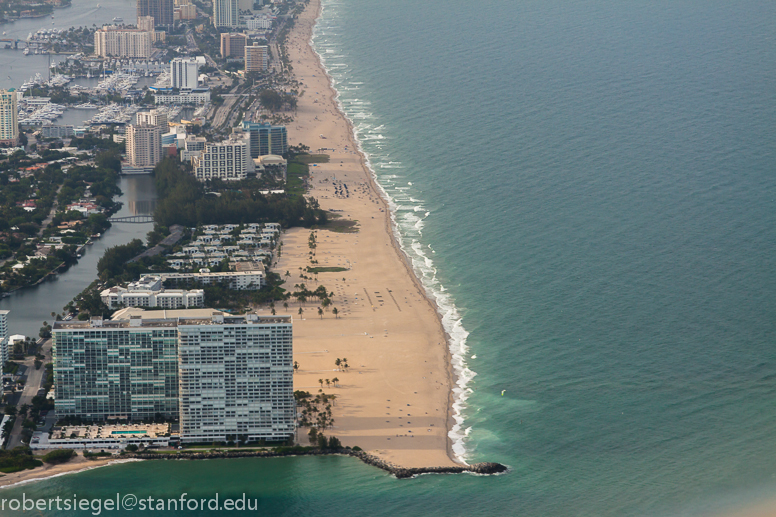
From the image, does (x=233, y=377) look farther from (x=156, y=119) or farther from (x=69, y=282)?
(x=156, y=119)

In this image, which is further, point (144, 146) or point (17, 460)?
point (144, 146)

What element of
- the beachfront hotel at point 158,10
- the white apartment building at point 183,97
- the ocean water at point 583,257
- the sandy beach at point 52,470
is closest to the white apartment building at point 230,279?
the ocean water at point 583,257

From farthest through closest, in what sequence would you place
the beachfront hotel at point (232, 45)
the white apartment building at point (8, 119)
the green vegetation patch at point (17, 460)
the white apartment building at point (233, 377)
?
the beachfront hotel at point (232, 45) → the white apartment building at point (8, 119) → the white apartment building at point (233, 377) → the green vegetation patch at point (17, 460)

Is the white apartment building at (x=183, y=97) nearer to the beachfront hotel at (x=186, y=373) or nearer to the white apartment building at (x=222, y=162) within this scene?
the white apartment building at (x=222, y=162)

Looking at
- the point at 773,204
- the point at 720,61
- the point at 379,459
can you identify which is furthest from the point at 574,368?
the point at 720,61

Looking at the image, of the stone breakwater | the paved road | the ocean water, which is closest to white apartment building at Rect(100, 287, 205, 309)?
the paved road

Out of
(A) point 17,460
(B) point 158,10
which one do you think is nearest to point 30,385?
(A) point 17,460

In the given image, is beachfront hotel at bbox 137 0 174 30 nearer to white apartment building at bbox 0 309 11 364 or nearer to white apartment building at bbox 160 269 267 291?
white apartment building at bbox 160 269 267 291
